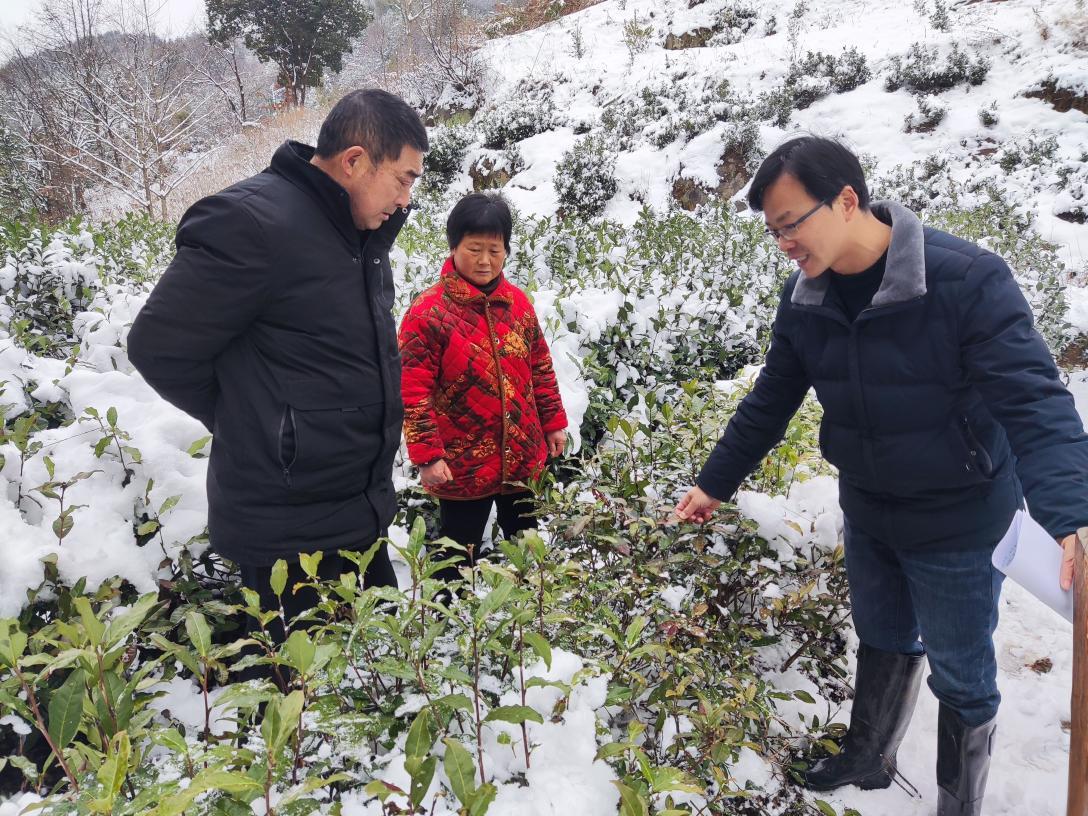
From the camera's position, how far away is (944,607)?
1.73m

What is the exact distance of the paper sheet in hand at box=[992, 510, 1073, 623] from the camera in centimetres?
117

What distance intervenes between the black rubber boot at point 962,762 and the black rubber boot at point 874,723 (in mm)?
162

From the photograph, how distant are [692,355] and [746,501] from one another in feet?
6.50

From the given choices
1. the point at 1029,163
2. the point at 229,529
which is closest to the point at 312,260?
the point at 229,529

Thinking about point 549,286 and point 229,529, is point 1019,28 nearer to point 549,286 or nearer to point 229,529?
point 549,286

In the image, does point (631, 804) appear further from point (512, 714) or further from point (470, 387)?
point (470, 387)

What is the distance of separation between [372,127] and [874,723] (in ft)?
7.82

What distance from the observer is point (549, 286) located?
4660mm

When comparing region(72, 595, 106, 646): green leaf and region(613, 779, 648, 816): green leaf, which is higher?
region(72, 595, 106, 646): green leaf

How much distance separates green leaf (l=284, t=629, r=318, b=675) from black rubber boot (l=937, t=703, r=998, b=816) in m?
1.80

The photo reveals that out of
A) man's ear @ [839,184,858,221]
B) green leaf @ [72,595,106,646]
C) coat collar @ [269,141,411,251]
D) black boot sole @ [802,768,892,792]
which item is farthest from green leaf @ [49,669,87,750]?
black boot sole @ [802,768,892,792]

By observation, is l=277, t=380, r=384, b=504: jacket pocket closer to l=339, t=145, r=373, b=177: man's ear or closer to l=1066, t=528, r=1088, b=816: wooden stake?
l=339, t=145, r=373, b=177: man's ear

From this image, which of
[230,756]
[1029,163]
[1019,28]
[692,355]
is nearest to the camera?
[230,756]

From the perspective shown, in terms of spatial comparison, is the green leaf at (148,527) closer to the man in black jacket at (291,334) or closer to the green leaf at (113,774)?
the man in black jacket at (291,334)
